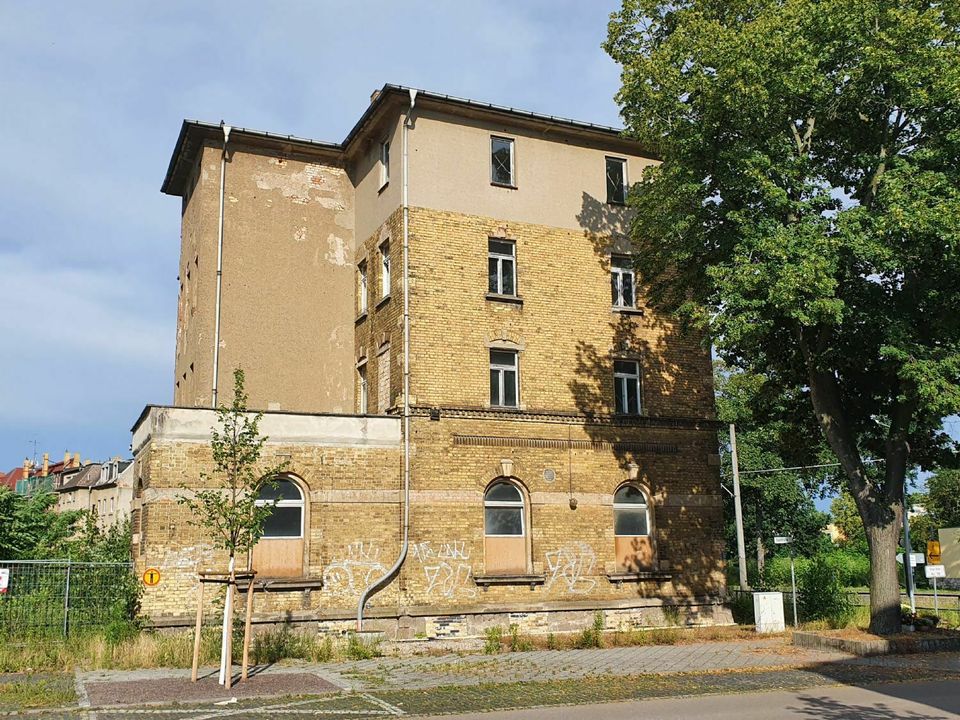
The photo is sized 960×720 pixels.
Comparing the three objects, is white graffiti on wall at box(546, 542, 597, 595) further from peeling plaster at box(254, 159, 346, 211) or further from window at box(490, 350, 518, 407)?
peeling plaster at box(254, 159, 346, 211)

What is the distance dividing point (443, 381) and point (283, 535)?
5.09 meters

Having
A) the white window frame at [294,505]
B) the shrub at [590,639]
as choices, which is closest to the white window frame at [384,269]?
the white window frame at [294,505]

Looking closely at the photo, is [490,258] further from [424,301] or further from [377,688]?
[377,688]

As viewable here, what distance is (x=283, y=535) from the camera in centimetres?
2005

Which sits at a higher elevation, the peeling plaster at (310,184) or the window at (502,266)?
the peeling plaster at (310,184)

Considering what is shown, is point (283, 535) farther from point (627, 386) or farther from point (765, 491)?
point (765, 491)

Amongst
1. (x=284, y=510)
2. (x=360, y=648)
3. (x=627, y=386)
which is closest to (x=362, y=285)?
(x=284, y=510)

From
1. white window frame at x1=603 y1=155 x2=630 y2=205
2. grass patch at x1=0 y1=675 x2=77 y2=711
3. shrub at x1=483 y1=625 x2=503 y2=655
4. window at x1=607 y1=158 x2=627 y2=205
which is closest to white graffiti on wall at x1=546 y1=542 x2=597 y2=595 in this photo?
shrub at x1=483 y1=625 x2=503 y2=655

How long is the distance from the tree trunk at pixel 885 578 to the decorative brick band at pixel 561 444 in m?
5.63

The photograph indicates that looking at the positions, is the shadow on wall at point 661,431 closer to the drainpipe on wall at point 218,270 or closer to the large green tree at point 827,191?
the large green tree at point 827,191

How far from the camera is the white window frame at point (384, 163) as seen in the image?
2383 cm

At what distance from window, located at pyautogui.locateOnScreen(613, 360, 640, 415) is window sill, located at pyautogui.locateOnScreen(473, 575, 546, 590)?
4.93 m

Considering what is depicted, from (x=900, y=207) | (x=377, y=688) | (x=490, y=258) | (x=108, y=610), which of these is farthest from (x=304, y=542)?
(x=900, y=207)

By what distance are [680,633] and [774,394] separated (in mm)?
6208
